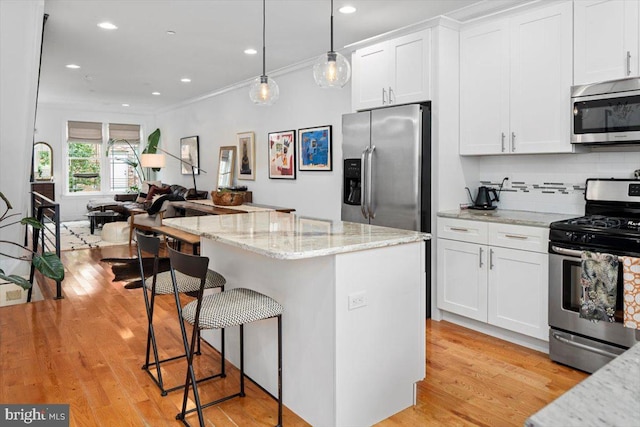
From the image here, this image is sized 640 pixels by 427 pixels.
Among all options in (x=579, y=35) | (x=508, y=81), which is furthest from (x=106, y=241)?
(x=579, y=35)

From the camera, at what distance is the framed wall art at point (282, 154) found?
6.37m

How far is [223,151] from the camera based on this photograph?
8.16 m

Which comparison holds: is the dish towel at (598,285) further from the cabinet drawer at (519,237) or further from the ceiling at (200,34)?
the ceiling at (200,34)

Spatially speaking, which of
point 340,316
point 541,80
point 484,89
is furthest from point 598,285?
point 484,89

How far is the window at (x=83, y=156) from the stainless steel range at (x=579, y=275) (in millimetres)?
10743

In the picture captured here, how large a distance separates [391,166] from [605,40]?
1.76 meters

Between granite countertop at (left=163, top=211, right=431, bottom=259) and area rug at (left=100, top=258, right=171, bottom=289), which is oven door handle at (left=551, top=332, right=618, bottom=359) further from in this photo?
area rug at (left=100, top=258, right=171, bottom=289)

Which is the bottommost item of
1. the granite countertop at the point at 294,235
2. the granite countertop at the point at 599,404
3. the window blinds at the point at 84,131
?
the granite countertop at the point at 599,404

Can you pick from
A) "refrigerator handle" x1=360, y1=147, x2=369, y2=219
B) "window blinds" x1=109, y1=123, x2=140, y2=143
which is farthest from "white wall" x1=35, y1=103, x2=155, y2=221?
"refrigerator handle" x1=360, y1=147, x2=369, y2=219

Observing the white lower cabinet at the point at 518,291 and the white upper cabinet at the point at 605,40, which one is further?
the white lower cabinet at the point at 518,291

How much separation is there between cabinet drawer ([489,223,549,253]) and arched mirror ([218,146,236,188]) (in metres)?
5.27

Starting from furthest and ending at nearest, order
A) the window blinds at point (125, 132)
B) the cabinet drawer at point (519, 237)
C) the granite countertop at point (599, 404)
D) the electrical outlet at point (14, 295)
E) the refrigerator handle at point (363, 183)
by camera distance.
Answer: the window blinds at point (125, 132) → the electrical outlet at point (14, 295) → the refrigerator handle at point (363, 183) → the cabinet drawer at point (519, 237) → the granite countertop at point (599, 404)

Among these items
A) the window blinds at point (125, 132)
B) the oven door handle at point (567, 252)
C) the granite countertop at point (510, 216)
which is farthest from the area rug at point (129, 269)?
the window blinds at point (125, 132)

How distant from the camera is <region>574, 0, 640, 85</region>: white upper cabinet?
298 centimetres
